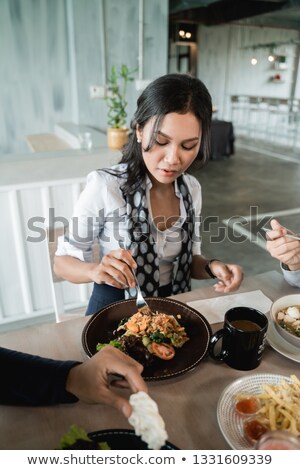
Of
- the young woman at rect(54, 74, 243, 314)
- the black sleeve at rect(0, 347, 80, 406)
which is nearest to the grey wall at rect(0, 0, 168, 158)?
Answer: the young woman at rect(54, 74, 243, 314)

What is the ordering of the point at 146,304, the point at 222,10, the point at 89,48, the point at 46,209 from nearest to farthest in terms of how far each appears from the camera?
the point at 146,304 → the point at 46,209 → the point at 89,48 → the point at 222,10

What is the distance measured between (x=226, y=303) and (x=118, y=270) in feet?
1.31

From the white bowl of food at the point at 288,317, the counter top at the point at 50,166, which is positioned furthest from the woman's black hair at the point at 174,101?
the counter top at the point at 50,166

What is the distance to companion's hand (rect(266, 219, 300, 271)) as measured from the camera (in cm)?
116

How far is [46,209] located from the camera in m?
2.36

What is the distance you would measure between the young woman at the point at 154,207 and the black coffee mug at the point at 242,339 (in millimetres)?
Result: 294

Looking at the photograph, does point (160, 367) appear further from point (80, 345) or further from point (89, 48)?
point (89, 48)

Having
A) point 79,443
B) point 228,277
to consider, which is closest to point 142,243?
point 228,277

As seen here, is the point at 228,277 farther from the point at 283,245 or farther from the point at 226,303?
the point at 283,245

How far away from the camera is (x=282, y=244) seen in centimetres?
116

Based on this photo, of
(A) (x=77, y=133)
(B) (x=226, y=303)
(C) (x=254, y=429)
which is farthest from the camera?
(A) (x=77, y=133)

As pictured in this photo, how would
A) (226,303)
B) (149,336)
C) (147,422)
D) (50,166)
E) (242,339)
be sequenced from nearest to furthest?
(147,422), (242,339), (149,336), (226,303), (50,166)
